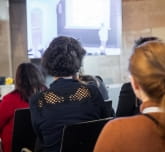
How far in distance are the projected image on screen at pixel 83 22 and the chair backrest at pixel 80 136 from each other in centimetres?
241

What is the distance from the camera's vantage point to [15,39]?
14.7 ft

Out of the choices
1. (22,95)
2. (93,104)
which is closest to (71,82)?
(93,104)

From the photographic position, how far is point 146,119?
1.07m

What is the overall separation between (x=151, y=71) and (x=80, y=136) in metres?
0.80

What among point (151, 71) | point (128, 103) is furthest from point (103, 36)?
point (151, 71)

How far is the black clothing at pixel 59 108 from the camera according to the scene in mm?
1844

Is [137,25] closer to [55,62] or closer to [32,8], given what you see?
[32,8]

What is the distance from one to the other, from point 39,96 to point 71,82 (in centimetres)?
19

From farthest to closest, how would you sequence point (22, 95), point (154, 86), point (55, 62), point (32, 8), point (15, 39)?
point (15, 39)
point (32, 8)
point (22, 95)
point (55, 62)
point (154, 86)

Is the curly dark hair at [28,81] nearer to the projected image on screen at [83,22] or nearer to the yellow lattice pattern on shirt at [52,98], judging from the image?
the yellow lattice pattern on shirt at [52,98]

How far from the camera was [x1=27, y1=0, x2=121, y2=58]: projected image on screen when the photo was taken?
4117 millimetres

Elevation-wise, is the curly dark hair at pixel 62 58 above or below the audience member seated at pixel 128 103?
above

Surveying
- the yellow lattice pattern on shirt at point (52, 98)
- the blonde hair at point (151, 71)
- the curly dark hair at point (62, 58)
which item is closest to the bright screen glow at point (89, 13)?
the curly dark hair at point (62, 58)

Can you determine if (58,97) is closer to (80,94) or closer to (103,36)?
(80,94)
